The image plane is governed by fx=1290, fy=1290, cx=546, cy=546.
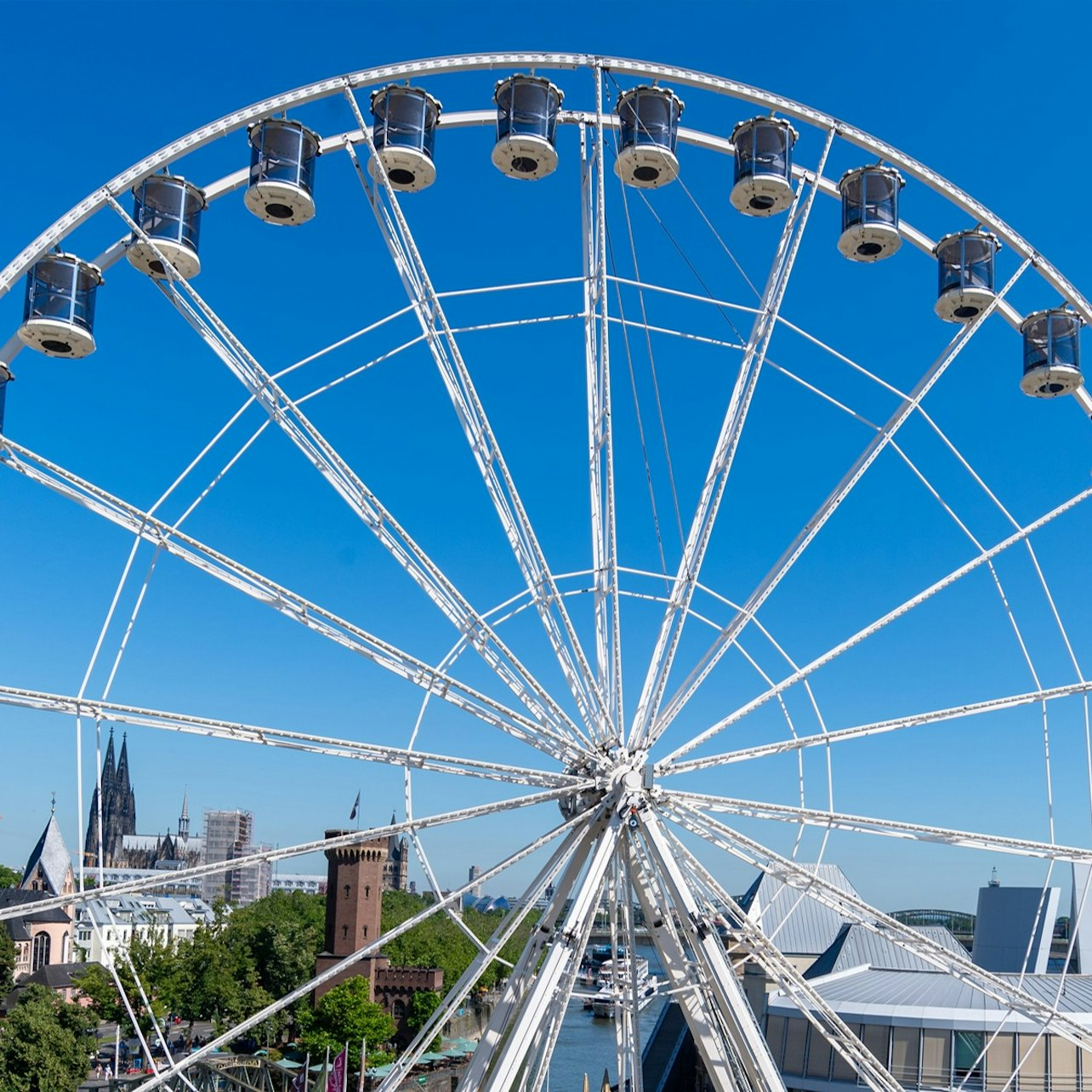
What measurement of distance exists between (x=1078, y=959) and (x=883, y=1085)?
46.6 metres

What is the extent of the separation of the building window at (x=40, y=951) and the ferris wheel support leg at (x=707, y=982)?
402 ft

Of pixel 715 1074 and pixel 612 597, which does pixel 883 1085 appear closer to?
pixel 715 1074

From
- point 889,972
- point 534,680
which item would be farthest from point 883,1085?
point 889,972

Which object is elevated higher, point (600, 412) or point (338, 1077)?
point (600, 412)

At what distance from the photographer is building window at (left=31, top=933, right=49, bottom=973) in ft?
409

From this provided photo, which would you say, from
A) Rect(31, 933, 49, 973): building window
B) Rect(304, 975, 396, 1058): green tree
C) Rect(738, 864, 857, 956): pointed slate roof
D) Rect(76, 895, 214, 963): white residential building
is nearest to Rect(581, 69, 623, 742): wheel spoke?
Rect(738, 864, 857, 956): pointed slate roof

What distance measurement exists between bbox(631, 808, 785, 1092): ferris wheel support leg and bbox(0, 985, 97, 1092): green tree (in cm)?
5014

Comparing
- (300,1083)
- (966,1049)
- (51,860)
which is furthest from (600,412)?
(51,860)

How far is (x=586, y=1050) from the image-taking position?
9594 cm

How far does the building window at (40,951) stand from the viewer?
124750mm

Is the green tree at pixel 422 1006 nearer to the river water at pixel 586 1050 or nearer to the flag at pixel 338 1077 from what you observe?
the river water at pixel 586 1050

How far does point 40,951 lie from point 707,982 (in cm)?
12380

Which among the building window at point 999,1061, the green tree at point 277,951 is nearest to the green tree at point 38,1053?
the green tree at point 277,951

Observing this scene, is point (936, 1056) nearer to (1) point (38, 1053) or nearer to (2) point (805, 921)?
(2) point (805, 921)
